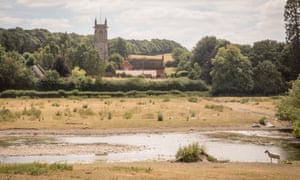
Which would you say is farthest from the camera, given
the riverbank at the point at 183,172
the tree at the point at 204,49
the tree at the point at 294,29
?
the tree at the point at 204,49

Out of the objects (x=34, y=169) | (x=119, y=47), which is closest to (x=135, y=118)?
(x=34, y=169)

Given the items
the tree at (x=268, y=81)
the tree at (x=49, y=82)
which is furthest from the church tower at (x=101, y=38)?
the tree at (x=268, y=81)

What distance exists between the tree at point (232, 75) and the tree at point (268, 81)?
2386 mm

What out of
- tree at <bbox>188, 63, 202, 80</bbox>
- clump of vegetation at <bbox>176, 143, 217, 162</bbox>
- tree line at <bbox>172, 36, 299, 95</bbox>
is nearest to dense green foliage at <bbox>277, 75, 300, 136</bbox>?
clump of vegetation at <bbox>176, 143, 217, 162</bbox>

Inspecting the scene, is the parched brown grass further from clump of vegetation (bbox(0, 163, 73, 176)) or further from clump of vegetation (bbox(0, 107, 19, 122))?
clump of vegetation (bbox(0, 163, 73, 176))

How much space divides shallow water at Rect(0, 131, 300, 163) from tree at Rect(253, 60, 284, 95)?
5310 centimetres

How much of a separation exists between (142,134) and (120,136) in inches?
96.1

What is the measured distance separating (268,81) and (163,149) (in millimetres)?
67202

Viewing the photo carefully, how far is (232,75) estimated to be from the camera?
328 feet

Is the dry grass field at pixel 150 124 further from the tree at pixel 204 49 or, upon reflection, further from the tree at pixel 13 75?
the tree at pixel 204 49

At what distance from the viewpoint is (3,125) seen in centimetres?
4703

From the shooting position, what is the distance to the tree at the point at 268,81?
9919cm

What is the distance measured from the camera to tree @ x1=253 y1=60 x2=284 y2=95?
325 feet

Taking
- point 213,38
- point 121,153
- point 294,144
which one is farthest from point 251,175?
point 213,38
